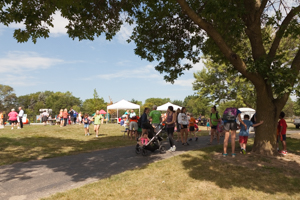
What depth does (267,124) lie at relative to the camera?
7570mm

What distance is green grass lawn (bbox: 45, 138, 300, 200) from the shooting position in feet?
14.6

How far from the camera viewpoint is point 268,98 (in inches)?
299

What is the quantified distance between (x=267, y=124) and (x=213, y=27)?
3753mm

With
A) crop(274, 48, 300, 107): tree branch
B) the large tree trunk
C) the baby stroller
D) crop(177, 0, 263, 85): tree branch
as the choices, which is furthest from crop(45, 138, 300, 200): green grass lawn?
crop(177, 0, 263, 85): tree branch

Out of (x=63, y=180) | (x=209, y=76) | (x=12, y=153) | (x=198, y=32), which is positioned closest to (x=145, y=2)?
(x=198, y=32)

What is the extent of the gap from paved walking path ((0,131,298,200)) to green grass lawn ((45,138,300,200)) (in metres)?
0.55

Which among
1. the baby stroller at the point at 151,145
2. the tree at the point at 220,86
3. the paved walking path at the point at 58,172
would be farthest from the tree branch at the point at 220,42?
the tree at the point at 220,86

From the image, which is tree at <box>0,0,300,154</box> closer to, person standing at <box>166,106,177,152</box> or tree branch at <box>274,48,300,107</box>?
tree branch at <box>274,48,300,107</box>

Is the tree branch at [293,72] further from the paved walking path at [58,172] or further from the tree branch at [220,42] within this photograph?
the paved walking path at [58,172]

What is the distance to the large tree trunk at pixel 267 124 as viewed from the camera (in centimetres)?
755

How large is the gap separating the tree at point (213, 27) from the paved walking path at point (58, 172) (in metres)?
3.89

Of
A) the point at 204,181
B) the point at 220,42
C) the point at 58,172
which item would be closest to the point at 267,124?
the point at 220,42

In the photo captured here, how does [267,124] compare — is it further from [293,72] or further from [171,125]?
[171,125]

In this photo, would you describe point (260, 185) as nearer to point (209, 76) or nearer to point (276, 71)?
point (276, 71)
